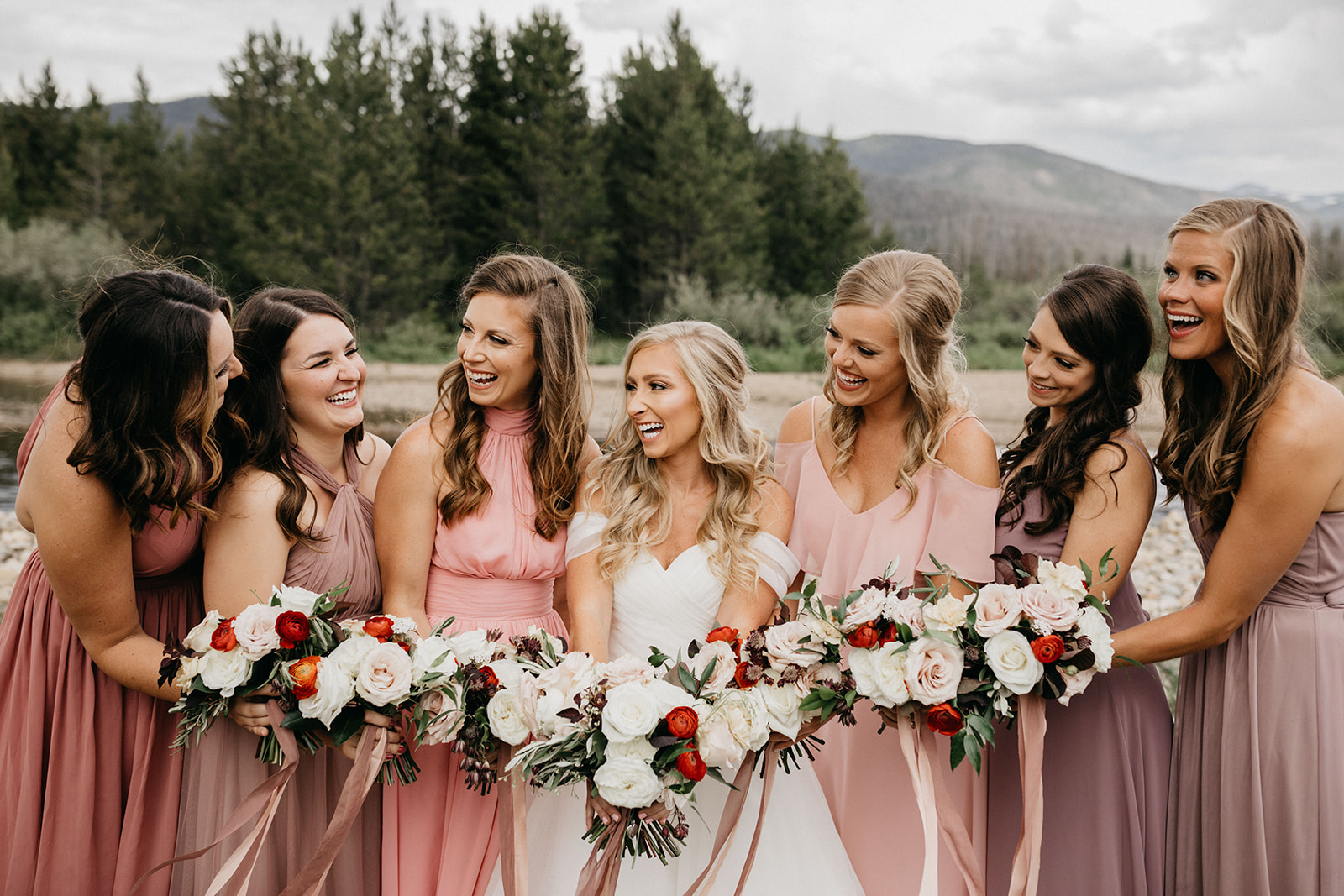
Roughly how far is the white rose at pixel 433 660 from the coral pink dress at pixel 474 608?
2.46ft

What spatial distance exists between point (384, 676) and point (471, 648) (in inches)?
11.5

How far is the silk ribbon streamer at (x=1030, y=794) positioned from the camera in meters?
2.98

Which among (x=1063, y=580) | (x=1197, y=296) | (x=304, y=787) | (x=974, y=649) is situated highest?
(x=1197, y=296)

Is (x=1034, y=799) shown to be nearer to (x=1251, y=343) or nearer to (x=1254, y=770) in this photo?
(x=1254, y=770)

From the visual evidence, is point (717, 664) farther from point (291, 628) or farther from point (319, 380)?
point (319, 380)

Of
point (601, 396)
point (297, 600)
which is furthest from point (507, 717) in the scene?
point (601, 396)

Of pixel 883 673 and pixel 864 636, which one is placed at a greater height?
pixel 864 636

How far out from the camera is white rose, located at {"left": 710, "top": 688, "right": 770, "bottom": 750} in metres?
2.86

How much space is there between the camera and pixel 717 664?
3053 millimetres

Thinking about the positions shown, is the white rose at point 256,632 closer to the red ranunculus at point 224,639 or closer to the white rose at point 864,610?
the red ranunculus at point 224,639

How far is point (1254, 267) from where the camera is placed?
130 inches

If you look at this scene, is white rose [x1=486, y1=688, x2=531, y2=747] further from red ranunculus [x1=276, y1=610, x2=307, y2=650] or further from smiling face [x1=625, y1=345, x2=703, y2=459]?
smiling face [x1=625, y1=345, x2=703, y2=459]

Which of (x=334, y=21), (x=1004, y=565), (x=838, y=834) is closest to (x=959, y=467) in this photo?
(x=1004, y=565)

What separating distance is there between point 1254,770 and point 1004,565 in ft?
3.57
